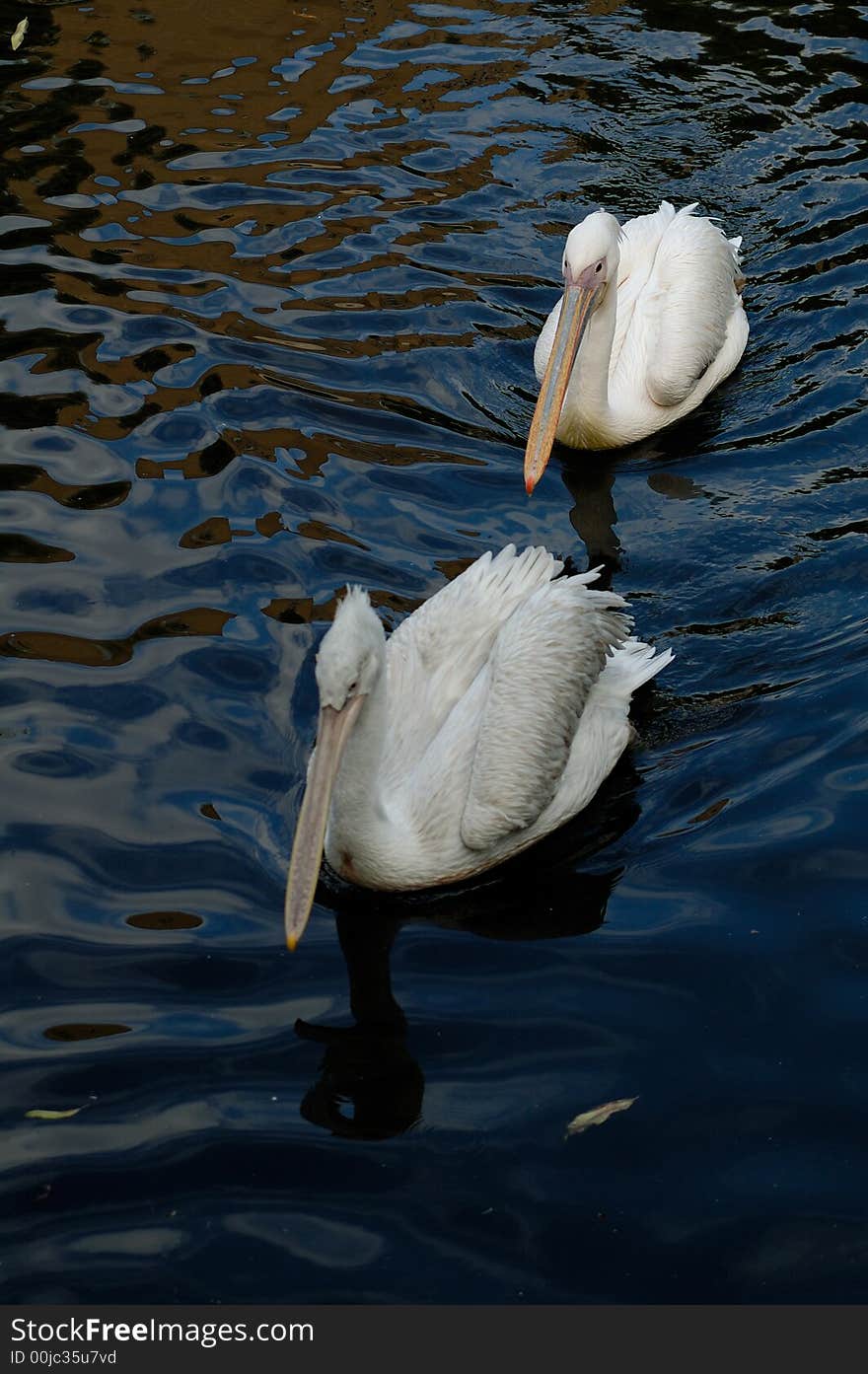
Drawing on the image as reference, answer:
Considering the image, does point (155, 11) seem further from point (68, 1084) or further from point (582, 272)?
point (68, 1084)

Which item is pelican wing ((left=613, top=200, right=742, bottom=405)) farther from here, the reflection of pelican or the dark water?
the reflection of pelican

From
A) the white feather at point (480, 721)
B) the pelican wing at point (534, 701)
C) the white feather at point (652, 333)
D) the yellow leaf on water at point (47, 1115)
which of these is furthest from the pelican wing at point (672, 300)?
the yellow leaf on water at point (47, 1115)

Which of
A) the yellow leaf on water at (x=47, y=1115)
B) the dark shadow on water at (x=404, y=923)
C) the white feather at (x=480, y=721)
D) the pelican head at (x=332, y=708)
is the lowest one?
the dark shadow on water at (x=404, y=923)

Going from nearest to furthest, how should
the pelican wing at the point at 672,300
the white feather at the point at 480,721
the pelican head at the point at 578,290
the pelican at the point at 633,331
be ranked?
the white feather at the point at 480,721, the pelican head at the point at 578,290, the pelican at the point at 633,331, the pelican wing at the point at 672,300

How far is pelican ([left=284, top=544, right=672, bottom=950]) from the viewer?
13.1 feet

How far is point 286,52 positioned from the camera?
9.58 meters

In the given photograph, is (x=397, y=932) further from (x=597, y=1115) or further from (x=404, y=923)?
(x=597, y=1115)

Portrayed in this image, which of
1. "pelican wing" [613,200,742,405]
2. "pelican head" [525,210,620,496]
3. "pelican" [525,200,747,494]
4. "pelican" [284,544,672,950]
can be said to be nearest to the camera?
"pelican" [284,544,672,950]

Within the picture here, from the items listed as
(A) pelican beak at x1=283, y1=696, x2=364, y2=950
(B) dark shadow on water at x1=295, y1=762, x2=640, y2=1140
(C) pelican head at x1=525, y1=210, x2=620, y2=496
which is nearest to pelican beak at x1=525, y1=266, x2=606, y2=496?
(C) pelican head at x1=525, y1=210, x2=620, y2=496

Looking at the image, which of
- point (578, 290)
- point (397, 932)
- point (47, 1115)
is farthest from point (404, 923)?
point (578, 290)

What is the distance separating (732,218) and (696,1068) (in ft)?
17.8

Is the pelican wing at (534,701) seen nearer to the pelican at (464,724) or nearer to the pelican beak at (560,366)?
the pelican at (464,724)

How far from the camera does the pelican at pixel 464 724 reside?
400cm

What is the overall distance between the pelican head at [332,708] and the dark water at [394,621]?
17.6 inches
